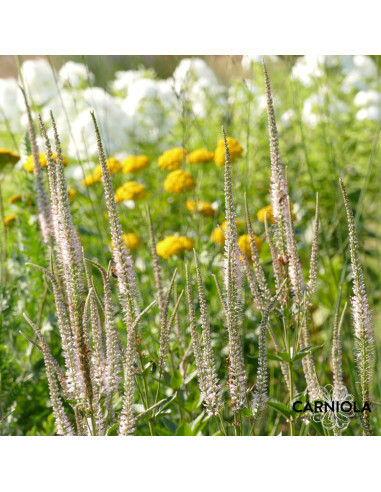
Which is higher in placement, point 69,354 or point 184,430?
point 69,354

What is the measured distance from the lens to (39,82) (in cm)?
256

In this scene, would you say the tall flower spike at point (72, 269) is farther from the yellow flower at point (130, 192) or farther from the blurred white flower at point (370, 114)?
the blurred white flower at point (370, 114)

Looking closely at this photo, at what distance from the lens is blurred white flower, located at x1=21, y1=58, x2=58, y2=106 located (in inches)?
99.4

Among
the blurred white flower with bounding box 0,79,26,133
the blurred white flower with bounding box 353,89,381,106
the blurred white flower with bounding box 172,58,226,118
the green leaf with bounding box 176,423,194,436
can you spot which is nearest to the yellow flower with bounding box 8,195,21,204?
the blurred white flower with bounding box 0,79,26,133

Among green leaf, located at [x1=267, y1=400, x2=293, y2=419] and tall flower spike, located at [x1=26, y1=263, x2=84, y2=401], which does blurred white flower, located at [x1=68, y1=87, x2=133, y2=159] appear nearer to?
tall flower spike, located at [x1=26, y1=263, x2=84, y2=401]

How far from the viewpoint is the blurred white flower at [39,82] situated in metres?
2.53

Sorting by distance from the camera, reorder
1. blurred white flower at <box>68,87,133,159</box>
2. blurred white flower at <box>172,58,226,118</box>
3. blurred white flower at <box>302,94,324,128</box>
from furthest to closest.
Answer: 1. blurred white flower at <box>172,58,226,118</box>
2. blurred white flower at <box>302,94,324,128</box>
3. blurred white flower at <box>68,87,133,159</box>

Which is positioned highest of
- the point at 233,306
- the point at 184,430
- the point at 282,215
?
the point at 282,215

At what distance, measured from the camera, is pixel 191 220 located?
6.88 ft

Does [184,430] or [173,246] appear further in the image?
[173,246]

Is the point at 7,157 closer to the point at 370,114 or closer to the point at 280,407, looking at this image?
the point at 280,407

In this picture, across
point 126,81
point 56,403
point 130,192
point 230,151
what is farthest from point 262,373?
point 126,81

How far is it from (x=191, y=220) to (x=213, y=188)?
1.96 ft
